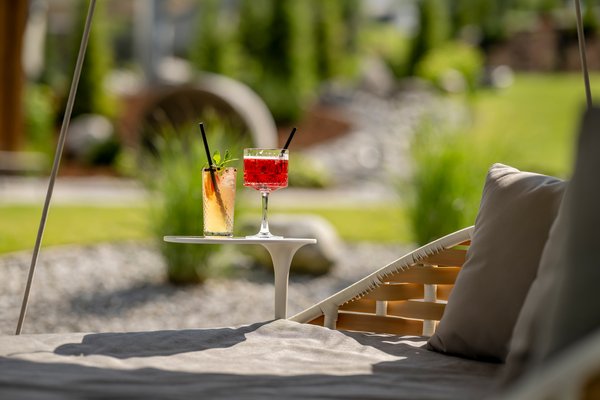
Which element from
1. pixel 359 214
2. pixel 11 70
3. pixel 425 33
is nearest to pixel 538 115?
pixel 425 33

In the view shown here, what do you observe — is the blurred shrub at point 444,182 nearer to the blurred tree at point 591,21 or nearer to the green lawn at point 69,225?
the green lawn at point 69,225

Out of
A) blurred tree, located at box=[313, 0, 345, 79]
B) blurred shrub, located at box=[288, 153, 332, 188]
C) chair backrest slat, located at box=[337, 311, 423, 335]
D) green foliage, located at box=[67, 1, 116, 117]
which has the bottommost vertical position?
chair backrest slat, located at box=[337, 311, 423, 335]

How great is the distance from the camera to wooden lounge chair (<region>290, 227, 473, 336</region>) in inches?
99.3

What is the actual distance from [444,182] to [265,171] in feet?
10.5

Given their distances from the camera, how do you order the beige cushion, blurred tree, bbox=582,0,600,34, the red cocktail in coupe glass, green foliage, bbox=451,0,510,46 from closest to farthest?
the beige cushion → the red cocktail in coupe glass → blurred tree, bbox=582,0,600,34 → green foliage, bbox=451,0,510,46

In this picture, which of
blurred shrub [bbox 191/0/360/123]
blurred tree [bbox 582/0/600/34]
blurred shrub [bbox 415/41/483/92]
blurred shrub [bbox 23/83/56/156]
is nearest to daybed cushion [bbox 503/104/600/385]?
blurred shrub [bbox 23/83/56/156]

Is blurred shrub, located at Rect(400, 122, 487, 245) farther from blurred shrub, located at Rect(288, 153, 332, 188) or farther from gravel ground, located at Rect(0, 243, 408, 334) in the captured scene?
blurred shrub, located at Rect(288, 153, 332, 188)

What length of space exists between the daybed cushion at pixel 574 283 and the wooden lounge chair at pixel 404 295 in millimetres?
805

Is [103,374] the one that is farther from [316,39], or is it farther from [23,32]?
[316,39]

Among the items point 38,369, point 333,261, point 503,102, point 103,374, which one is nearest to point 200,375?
point 103,374

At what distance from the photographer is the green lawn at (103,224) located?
22.3 feet

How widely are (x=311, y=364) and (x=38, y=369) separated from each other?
57cm

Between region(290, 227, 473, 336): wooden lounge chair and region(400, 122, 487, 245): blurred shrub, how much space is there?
3003 mm

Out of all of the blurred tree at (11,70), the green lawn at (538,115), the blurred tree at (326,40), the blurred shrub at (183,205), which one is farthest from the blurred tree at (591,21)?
the blurred shrub at (183,205)
